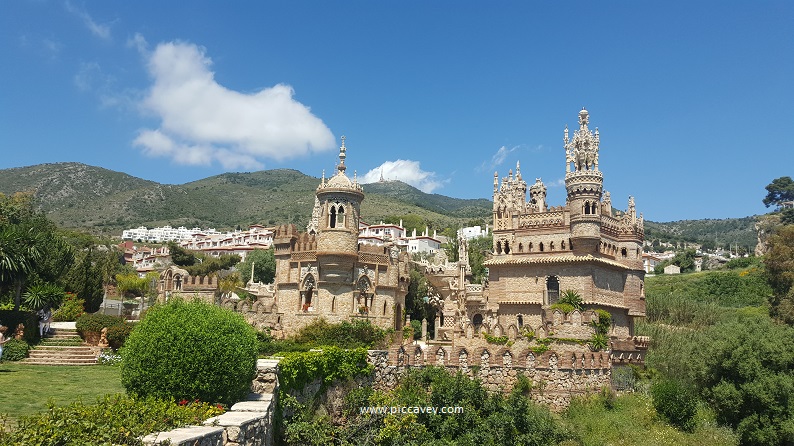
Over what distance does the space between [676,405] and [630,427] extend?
195 centimetres

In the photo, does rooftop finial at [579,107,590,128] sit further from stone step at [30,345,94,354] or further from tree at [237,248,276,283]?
tree at [237,248,276,283]

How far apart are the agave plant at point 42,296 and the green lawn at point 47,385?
612cm

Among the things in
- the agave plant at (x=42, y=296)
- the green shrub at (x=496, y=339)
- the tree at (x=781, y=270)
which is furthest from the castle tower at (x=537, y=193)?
the agave plant at (x=42, y=296)

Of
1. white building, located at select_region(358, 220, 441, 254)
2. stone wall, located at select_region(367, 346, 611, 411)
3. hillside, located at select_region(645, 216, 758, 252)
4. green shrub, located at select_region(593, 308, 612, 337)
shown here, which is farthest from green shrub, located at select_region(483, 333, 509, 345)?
hillside, located at select_region(645, 216, 758, 252)

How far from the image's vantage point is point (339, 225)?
33625 mm

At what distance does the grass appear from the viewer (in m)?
20.0

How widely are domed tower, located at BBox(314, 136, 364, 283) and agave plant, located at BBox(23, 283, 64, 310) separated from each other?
1298 cm

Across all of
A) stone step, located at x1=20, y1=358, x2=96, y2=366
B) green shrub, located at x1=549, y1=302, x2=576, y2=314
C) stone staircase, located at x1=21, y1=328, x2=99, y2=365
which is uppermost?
green shrub, located at x1=549, y1=302, x2=576, y2=314

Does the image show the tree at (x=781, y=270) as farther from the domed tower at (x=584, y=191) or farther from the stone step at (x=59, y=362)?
the stone step at (x=59, y=362)

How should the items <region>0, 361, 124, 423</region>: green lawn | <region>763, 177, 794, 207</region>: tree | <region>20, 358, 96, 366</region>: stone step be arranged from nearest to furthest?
<region>0, 361, 124, 423</region>: green lawn → <region>20, 358, 96, 366</region>: stone step → <region>763, 177, 794, 207</region>: tree

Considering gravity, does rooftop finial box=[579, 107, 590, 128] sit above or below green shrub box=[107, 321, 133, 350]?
above

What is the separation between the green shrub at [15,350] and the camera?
22.9m

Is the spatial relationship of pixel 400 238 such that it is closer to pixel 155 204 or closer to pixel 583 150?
pixel 583 150

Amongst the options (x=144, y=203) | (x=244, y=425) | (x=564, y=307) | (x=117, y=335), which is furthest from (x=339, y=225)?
(x=144, y=203)
